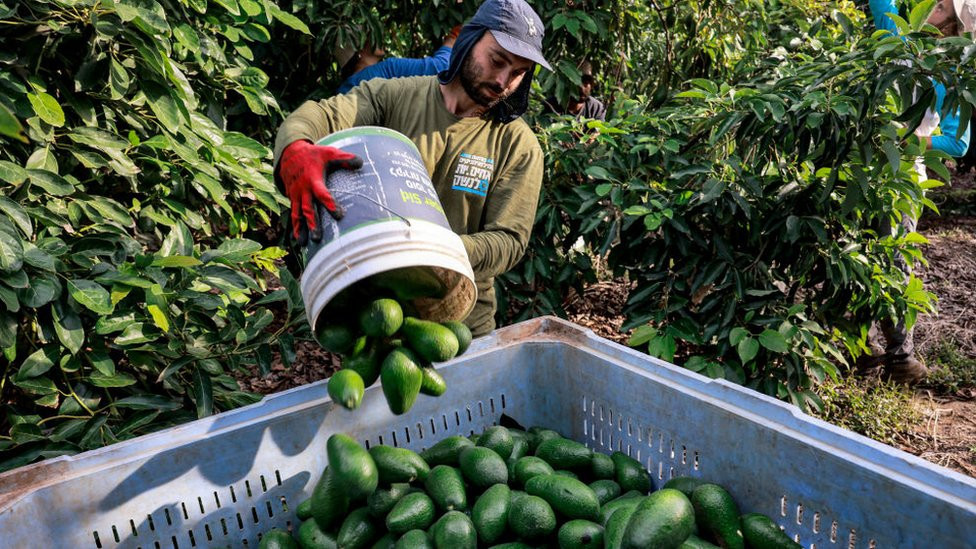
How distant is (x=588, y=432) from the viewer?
76.0 inches

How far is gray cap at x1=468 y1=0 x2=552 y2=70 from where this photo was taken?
1.98 metres

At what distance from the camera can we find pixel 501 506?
60.1 inches

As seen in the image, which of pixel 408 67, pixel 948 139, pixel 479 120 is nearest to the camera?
pixel 479 120

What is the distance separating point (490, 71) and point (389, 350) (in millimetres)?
1011

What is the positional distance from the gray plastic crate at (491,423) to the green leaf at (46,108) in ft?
3.44

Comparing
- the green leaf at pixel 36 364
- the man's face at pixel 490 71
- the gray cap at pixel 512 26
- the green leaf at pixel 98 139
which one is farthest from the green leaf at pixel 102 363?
the gray cap at pixel 512 26

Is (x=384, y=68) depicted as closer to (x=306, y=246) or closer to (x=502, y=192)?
(x=502, y=192)

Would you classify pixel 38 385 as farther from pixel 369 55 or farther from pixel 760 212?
pixel 760 212

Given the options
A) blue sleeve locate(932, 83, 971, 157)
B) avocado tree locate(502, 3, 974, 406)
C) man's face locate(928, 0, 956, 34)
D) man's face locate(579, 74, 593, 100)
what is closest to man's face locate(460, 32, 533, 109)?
avocado tree locate(502, 3, 974, 406)

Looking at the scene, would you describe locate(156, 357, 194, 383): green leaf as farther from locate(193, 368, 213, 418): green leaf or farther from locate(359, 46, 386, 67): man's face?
locate(359, 46, 386, 67): man's face

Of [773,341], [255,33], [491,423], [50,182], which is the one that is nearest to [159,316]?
[50,182]

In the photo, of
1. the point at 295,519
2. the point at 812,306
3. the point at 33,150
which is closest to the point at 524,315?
the point at 812,306

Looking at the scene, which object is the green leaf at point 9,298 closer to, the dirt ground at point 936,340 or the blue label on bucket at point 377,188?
the blue label on bucket at point 377,188

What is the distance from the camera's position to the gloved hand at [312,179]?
145 centimetres
